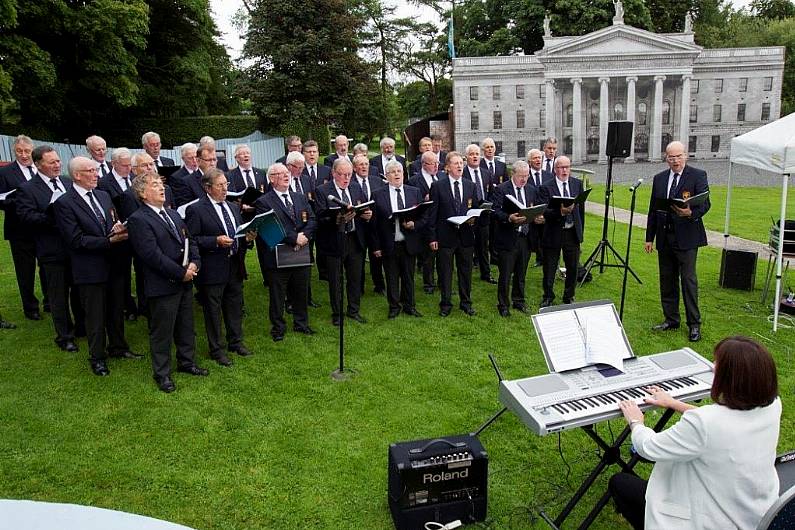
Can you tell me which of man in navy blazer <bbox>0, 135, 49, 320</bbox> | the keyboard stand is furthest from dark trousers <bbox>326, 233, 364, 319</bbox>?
the keyboard stand

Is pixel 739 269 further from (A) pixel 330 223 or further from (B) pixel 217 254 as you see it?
(B) pixel 217 254

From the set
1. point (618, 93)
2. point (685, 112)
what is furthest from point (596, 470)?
point (618, 93)

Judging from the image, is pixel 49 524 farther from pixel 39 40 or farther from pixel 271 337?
pixel 39 40

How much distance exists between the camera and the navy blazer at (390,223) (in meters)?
8.47

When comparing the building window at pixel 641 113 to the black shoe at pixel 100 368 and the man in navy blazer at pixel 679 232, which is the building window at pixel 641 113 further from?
the black shoe at pixel 100 368

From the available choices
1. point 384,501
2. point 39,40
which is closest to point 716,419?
point 384,501

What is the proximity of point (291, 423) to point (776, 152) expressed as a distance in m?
6.80

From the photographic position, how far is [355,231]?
8516 millimetres

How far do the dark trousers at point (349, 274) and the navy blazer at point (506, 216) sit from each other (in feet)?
6.56

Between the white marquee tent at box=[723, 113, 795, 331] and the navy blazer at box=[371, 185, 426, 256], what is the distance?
4.56 m

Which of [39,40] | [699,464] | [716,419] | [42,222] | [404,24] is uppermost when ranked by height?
[404,24]

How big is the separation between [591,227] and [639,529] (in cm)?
1358

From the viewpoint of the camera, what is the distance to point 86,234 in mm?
6250

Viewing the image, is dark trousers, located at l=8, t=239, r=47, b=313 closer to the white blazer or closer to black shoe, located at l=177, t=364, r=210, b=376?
black shoe, located at l=177, t=364, r=210, b=376
